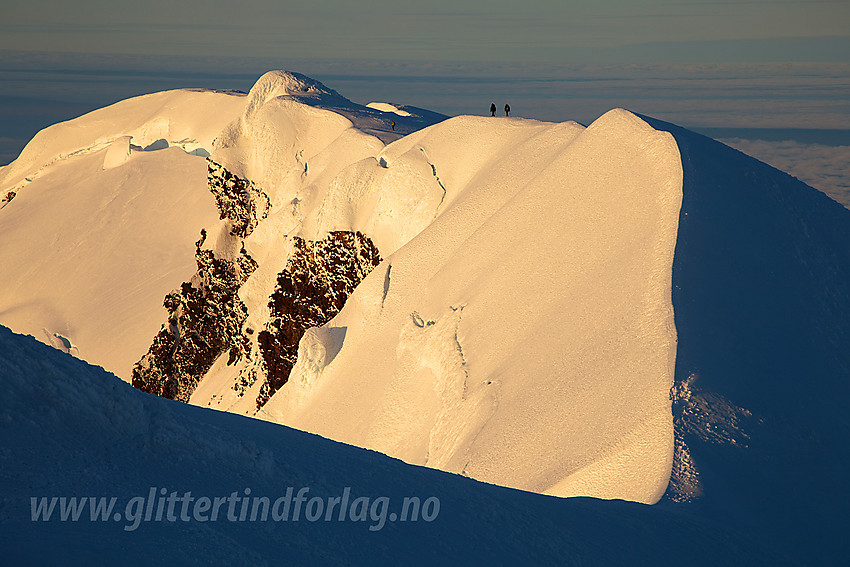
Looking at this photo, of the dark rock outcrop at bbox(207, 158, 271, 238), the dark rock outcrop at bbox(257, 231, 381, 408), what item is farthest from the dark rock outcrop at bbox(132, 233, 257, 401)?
the dark rock outcrop at bbox(257, 231, 381, 408)

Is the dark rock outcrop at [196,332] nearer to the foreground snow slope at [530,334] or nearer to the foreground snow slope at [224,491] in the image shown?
the foreground snow slope at [530,334]

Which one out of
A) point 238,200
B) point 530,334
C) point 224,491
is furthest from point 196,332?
point 224,491

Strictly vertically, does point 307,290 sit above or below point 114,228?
above

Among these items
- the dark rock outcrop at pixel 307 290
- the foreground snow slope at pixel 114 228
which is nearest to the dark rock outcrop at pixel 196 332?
the foreground snow slope at pixel 114 228

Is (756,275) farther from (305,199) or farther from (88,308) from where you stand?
(88,308)

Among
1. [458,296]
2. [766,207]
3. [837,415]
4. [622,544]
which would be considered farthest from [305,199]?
[622,544]

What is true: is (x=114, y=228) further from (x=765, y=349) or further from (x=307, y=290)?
(x=765, y=349)

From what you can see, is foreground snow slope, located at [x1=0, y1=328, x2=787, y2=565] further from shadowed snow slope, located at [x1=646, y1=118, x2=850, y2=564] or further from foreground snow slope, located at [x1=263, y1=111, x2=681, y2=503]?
foreground snow slope, located at [x1=263, y1=111, x2=681, y2=503]
